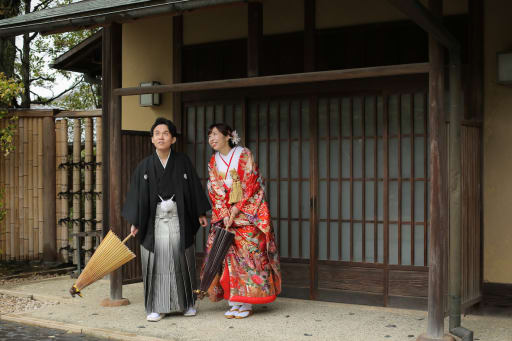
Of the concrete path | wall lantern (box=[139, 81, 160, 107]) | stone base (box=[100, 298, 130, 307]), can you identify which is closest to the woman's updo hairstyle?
the concrete path

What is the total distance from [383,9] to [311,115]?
1.35m

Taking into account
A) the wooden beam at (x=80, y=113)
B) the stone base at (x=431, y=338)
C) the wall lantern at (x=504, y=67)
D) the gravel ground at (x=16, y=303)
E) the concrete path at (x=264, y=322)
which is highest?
the wall lantern at (x=504, y=67)

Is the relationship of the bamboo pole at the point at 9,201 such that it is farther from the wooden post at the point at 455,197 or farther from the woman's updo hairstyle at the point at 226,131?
the wooden post at the point at 455,197

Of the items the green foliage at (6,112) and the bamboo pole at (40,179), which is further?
the bamboo pole at (40,179)

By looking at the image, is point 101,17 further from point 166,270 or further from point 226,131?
point 166,270

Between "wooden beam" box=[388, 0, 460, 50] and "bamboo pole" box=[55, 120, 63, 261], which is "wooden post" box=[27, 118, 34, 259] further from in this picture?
"wooden beam" box=[388, 0, 460, 50]

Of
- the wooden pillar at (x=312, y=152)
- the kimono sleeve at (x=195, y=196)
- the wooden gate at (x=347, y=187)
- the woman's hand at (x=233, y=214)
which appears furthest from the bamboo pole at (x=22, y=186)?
the wooden pillar at (x=312, y=152)

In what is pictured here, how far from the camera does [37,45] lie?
18656 millimetres

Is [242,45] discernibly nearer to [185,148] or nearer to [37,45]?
[185,148]

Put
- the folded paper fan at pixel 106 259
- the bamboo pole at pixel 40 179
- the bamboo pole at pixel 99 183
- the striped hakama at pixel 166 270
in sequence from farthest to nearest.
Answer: the bamboo pole at pixel 40 179 < the bamboo pole at pixel 99 183 < the striped hakama at pixel 166 270 < the folded paper fan at pixel 106 259

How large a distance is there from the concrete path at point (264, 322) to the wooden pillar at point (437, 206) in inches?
15.7

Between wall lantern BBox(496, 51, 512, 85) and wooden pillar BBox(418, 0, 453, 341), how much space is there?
3.66ft

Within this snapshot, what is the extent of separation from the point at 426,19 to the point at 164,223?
3.20 meters

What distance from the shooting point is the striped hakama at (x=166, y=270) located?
20.8ft
